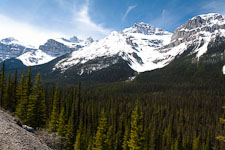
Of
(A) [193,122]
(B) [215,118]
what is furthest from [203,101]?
(A) [193,122]

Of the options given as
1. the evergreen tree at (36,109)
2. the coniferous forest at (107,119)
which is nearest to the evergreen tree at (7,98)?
the coniferous forest at (107,119)

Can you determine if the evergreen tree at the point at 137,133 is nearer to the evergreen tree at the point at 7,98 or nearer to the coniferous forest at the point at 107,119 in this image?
the coniferous forest at the point at 107,119

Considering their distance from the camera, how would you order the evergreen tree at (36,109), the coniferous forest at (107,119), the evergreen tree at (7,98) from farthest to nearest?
the evergreen tree at (7,98), the coniferous forest at (107,119), the evergreen tree at (36,109)

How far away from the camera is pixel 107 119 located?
8081 centimetres

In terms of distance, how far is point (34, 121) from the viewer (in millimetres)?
44031

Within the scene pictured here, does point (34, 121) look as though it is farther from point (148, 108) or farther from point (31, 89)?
point (148, 108)

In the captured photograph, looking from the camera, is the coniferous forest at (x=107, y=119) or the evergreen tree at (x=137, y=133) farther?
the coniferous forest at (x=107, y=119)

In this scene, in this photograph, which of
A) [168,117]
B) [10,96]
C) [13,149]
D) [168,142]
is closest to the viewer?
[13,149]

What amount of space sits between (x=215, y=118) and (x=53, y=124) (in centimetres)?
10213

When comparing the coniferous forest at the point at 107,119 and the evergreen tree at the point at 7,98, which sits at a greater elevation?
the evergreen tree at the point at 7,98

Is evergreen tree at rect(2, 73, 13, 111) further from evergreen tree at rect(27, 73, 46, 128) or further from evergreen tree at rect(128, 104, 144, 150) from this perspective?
evergreen tree at rect(128, 104, 144, 150)

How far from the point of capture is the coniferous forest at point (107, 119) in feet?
142

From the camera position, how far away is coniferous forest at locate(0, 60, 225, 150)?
142 ft

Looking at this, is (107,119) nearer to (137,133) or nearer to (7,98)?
(7,98)
